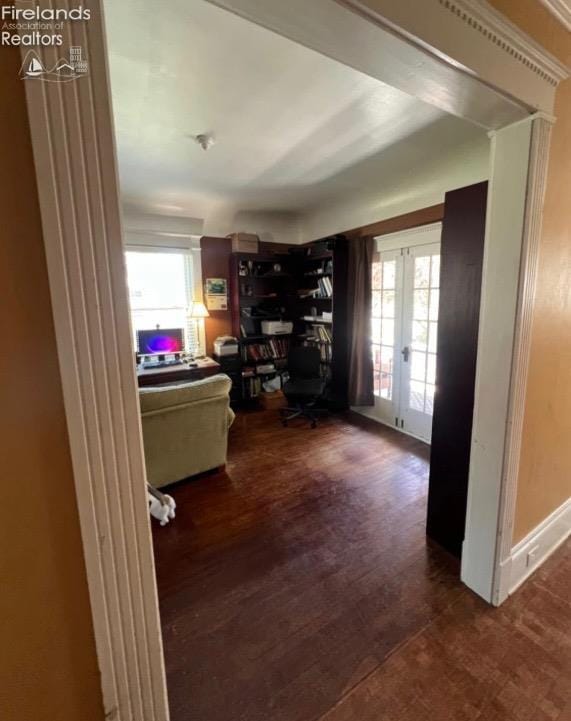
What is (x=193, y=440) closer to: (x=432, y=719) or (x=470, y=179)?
(x=432, y=719)

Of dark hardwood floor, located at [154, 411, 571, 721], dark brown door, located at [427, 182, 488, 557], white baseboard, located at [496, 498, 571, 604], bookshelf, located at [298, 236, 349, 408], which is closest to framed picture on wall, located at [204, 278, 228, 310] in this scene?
bookshelf, located at [298, 236, 349, 408]

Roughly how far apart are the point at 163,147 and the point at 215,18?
1.27 m

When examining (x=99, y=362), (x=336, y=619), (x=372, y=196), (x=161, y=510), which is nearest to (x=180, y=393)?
(x=161, y=510)

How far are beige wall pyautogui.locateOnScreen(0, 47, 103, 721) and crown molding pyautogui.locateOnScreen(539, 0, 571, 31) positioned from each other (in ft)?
5.84

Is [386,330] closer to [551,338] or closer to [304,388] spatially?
[304,388]

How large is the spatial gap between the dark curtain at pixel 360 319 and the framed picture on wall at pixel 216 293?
64.8 inches

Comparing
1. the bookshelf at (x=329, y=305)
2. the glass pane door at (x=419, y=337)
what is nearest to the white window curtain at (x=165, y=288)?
the bookshelf at (x=329, y=305)

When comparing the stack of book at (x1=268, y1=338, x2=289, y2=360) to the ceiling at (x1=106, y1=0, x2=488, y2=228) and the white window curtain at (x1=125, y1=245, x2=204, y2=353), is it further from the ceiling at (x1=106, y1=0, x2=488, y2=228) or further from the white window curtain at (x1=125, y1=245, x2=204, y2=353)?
→ the ceiling at (x1=106, y1=0, x2=488, y2=228)

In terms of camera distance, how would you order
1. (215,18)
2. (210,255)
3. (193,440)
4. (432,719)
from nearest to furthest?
(432,719) → (215,18) → (193,440) → (210,255)

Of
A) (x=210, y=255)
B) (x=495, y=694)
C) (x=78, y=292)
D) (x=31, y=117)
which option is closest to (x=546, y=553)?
(x=495, y=694)

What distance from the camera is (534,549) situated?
1752 millimetres

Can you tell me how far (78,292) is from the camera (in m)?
0.56

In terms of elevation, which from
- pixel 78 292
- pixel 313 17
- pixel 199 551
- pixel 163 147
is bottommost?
pixel 199 551

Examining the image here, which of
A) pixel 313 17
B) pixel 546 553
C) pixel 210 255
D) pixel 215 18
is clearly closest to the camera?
pixel 313 17
